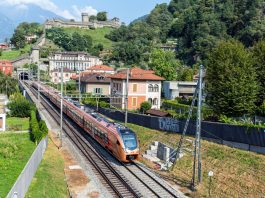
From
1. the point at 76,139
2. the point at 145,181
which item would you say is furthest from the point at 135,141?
the point at 76,139

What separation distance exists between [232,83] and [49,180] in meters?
22.2

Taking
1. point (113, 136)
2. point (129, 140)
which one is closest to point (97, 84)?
point (113, 136)

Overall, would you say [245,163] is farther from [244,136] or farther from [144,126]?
[144,126]

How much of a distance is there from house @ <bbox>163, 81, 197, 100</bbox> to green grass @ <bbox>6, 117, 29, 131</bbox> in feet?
105

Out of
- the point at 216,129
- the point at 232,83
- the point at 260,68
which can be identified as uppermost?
the point at 260,68

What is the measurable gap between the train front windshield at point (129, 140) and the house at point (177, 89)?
44889 millimetres

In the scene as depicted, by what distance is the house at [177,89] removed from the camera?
78.2 meters

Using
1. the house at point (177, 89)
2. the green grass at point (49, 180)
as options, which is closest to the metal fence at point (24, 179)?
the green grass at point (49, 180)

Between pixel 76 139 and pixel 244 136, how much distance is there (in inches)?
797

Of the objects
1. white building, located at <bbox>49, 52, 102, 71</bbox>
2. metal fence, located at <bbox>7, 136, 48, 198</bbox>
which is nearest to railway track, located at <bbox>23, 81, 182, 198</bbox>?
metal fence, located at <bbox>7, 136, 48, 198</bbox>

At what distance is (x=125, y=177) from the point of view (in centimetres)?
3033

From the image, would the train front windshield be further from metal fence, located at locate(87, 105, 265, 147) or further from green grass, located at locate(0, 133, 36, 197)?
green grass, located at locate(0, 133, 36, 197)

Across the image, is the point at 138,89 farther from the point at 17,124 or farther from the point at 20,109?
the point at 17,124

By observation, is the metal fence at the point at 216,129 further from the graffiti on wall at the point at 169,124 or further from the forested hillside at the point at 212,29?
the forested hillside at the point at 212,29
